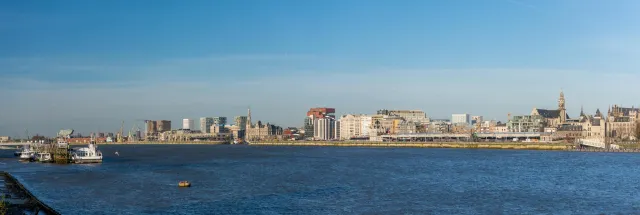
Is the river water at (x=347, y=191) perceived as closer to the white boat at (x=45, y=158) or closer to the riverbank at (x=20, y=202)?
the riverbank at (x=20, y=202)

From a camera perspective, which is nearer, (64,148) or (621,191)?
(621,191)

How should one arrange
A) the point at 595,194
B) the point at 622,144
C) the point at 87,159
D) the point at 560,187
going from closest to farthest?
the point at 595,194 < the point at 560,187 < the point at 87,159 < the point at 622,144

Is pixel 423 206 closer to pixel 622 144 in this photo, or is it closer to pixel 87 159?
pixel 87 159

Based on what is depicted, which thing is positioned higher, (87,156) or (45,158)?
(87,156)

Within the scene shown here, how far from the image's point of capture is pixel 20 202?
1703 inches

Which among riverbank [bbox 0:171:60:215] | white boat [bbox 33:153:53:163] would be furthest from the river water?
white boat [bbox 33:153:53:163]

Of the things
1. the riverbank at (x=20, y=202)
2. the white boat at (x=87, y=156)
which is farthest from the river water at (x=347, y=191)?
the white boat at (x=87, y=156)

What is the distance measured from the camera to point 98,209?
4300cm

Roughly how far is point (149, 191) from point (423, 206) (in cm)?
2347

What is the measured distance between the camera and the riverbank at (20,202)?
3917cm

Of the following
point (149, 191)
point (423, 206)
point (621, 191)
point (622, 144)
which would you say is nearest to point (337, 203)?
point (423, 206)

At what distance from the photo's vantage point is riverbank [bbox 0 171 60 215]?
3917 centimetres

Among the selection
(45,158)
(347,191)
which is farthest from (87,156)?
(347,191)

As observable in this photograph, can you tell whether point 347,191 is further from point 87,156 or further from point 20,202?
point 87,156
